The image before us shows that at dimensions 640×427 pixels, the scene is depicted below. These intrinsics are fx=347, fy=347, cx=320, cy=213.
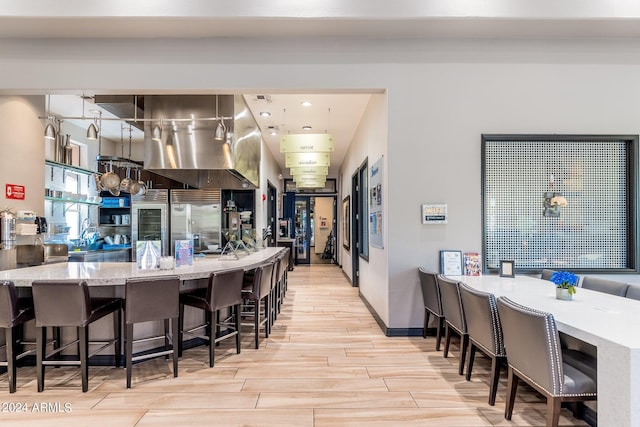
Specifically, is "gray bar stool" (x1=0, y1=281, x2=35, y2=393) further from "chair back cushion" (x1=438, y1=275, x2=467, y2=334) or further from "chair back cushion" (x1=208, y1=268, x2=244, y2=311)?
"chair back cushion" (x1=438, y1=275, x2=467, y2=334)

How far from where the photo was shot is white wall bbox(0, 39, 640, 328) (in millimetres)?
4039

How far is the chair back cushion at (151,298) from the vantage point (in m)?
2.88

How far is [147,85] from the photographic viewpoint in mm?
4012

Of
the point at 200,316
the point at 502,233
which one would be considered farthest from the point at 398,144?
the point at 200,316

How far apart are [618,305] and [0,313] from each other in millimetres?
4745

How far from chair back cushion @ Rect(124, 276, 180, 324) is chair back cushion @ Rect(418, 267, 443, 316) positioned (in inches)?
99.1

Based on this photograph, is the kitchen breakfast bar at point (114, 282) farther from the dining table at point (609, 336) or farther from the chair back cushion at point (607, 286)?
the chair back cushion at point (607, 286)

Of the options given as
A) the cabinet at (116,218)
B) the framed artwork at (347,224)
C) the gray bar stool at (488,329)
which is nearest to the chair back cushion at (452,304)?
the gray bar stool at (488,329)

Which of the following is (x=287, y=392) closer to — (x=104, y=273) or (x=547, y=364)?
(x=547, y=364)

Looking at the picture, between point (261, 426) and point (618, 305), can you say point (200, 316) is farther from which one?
point (618, 305)

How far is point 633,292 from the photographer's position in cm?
302

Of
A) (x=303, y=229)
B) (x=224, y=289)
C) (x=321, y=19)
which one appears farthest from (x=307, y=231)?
(x=321, y=19)

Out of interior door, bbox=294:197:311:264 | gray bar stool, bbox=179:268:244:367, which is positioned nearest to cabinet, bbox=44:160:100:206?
gray bar stool, bbox=179:268:244:367

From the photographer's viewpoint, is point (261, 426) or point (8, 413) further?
point (8, 413)
